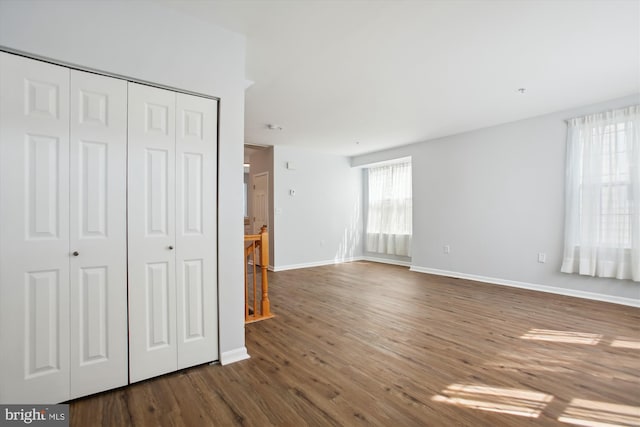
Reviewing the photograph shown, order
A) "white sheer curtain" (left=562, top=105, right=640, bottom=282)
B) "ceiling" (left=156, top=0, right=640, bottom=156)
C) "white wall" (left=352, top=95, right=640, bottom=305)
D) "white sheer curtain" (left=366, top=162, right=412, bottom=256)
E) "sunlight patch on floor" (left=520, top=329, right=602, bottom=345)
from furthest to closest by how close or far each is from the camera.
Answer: "white sheer curtain" (left=366, top=162, right=412, bottom=256) → "white wall" (left=352, top=95, right=640, bottom=305) → "white sheer curtain" (left=562, top=105, right=640, bottom=282) → "sunlight patch on floor" (left=520, top=329, right=602, bottom=345) → "ceiling" (left=156, top=0, right=640, bottom=156)

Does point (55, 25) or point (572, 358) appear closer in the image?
A: point (55, 25)

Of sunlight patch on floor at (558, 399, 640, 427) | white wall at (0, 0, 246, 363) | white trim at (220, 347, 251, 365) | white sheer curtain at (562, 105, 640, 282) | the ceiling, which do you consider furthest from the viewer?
white sheer curtain at (562, 105, 640, 282)

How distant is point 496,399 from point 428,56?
2745mm

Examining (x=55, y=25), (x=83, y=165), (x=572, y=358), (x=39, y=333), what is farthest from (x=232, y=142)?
(x=572, y=358)

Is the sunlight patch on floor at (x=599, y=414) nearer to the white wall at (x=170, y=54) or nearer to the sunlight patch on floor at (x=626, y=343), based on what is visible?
the sunlight patch on floor at (x=626, y=343)

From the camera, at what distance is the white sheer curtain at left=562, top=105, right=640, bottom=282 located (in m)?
3.73

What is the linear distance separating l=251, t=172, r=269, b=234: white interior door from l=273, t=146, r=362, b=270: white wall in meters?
0.33

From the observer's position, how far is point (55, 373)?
5.85ft

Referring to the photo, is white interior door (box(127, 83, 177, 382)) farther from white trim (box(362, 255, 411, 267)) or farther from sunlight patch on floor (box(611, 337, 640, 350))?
white trim (box(362, 255, 411, 267))

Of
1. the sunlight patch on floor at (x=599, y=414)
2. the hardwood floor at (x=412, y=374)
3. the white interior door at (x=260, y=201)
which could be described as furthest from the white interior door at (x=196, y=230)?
the white interior door at (x=260, y=201)

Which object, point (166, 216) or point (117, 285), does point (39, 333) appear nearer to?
point (117, 285)

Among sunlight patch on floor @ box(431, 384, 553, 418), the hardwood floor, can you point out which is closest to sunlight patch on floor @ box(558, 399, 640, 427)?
the hardwood floor

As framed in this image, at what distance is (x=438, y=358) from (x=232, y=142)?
2.33m

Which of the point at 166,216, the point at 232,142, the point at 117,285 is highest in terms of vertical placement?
the point at 232,142
